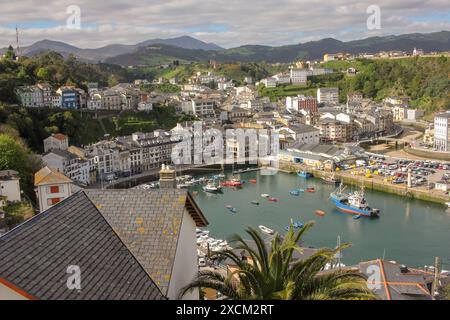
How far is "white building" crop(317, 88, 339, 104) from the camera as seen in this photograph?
41.4 m

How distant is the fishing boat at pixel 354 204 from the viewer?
15627 millimetres

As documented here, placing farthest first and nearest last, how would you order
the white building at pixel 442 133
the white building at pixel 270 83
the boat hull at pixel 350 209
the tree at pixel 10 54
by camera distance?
the white building at pixel 270 83, the tree at pixel 10 54, the white building at pixel 442 133, the boat hull at pixel 350 209

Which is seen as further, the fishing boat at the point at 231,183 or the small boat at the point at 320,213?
the fishing boat at the point at 231,183

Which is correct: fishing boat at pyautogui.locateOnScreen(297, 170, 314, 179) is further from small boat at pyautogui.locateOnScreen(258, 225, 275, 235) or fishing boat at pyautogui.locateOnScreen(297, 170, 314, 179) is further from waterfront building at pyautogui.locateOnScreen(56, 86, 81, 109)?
waterfront building at pyautogui.locateOnScreen(56, 86, 81, 109)

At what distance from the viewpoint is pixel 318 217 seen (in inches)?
618

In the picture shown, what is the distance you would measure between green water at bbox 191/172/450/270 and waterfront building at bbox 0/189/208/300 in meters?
9.58

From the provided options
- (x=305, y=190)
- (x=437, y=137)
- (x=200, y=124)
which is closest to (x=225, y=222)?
(x=305, y=190)

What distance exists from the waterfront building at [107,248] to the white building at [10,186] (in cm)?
1038

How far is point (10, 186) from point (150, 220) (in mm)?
10959

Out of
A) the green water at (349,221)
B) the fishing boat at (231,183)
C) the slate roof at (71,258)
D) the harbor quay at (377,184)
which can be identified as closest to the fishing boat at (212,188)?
the green water at (349,221)

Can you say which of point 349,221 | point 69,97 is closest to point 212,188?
point 349,221

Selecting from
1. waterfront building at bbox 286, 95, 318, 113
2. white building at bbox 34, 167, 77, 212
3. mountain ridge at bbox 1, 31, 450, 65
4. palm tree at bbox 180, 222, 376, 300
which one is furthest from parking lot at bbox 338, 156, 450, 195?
mountain ridge at bbox 1, 31, 450, 65

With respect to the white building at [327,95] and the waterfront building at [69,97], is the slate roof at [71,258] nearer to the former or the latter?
the waterfront building at [69,97]

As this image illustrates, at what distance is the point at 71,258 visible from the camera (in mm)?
2523
